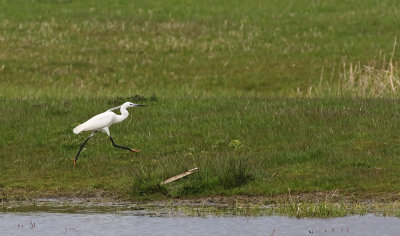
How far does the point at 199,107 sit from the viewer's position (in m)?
19.8

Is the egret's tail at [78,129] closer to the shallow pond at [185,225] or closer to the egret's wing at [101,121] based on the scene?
the egret's wing at [101,121]

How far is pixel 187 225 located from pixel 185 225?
0.08 feet

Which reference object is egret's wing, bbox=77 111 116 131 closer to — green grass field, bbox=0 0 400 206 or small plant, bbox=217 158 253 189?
green grass field, bbox=0 0 400 206

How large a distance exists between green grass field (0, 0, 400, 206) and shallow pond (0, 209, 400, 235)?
1.51m

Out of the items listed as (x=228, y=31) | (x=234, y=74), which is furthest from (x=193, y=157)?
(x=228, y=31)

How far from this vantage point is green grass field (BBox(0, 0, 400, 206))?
1367cm

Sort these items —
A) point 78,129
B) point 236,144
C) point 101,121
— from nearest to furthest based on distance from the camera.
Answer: point 101,121 → point 78,129 → point 236,144

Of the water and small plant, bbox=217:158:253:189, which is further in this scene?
small plant, bbox=217:158:253:189

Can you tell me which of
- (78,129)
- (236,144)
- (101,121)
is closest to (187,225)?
(101,121)

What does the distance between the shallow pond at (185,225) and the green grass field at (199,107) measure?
4.94 ft

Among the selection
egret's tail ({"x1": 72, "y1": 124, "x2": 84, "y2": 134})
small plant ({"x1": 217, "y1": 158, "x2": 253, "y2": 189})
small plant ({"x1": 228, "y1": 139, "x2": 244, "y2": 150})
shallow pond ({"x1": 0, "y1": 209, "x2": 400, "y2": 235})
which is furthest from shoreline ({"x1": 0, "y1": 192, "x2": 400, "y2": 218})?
small plant ({"x1": 228, "y1": 139, "x2": 244, "y2": 150})

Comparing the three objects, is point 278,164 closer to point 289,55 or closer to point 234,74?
point 234,74

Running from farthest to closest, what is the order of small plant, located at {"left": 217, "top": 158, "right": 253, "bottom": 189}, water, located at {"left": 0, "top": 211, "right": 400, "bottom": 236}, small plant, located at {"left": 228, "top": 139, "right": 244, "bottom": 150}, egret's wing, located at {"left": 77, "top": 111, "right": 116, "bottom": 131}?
1. small plant, located at {"left": 228, "top": 139, "right": 244, "bottom": 150}
2. egret's wing, located at {"left": 77, "top": 111, "right": 116, "bottom": 131}
3. small plant, located at {"left": 217, "top": 158, "right": 253, "bottom": 189}
4. water, located at {"left": 0, "top": 211, "right": 400, "bottom": 236}

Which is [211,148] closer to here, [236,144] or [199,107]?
[236,144]
